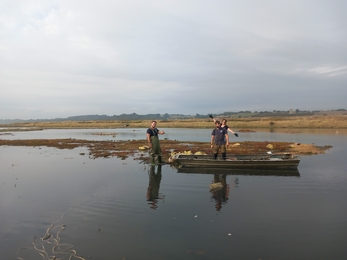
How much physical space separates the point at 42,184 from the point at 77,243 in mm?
7387

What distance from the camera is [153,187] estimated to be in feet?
41.1

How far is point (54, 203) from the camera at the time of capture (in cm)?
1041

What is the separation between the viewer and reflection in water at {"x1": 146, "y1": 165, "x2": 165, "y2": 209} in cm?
1030

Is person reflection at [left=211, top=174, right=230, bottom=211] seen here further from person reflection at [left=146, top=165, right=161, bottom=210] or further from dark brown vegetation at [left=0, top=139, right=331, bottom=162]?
dark brown vegetation at [left=0, top=139, right=331, bottom=162]

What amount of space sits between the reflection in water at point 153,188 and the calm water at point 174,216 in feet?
0.13

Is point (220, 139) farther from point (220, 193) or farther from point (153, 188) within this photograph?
point (153, 188)

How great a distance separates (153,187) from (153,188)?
17 cm

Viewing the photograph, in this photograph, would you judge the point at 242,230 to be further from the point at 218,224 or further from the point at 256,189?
the point at 256,189

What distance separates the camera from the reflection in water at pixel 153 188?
10297mm

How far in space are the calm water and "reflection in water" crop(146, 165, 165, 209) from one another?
4cm

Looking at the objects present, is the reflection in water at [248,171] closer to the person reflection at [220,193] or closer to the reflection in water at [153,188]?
→ the reflection in water at [153,188]

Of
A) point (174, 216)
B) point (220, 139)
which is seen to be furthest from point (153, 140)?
point (174, 216)

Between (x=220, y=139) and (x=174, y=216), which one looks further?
(x=220, y=139)

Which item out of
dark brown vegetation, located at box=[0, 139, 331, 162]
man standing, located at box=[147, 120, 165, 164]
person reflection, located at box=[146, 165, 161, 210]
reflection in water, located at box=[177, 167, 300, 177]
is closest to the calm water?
person reflection, located at box=[146, 165, 161, 210]
